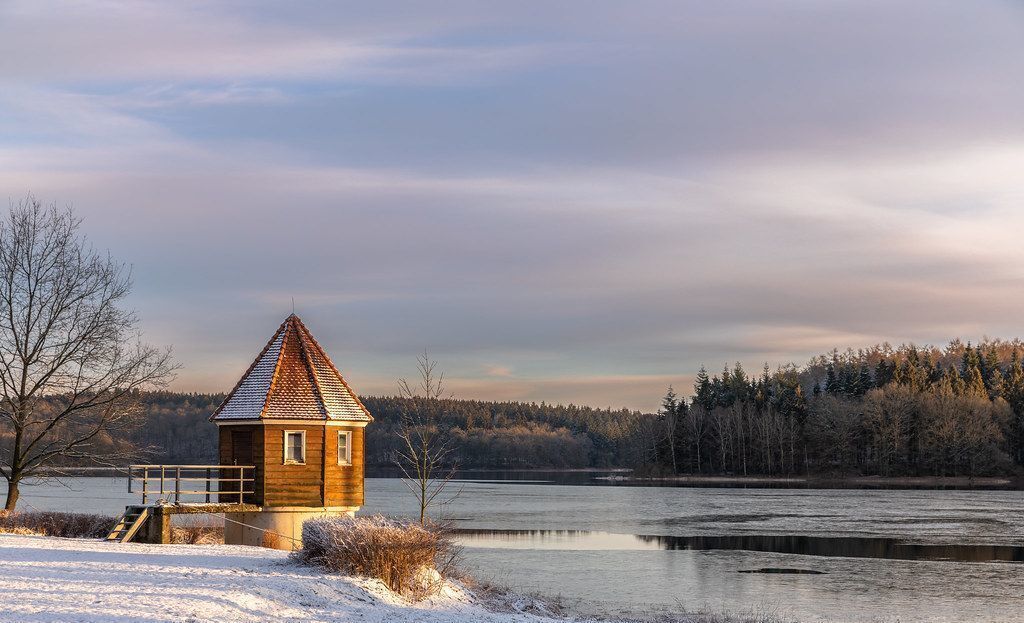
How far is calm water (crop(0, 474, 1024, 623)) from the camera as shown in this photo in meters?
30.3

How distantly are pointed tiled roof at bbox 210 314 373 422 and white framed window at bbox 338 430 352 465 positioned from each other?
57 centimetres

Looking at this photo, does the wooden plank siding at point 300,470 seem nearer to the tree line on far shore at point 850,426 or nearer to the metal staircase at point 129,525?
the metal staircase at point 129,525

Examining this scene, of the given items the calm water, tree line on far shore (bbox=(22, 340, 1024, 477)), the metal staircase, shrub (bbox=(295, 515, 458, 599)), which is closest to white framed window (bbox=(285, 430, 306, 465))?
the metal staircase

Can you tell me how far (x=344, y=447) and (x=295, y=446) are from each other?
5.87ft

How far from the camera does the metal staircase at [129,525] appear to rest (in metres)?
29.1

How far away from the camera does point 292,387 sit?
113 ft

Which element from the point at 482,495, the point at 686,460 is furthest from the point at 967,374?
the point at 482,495

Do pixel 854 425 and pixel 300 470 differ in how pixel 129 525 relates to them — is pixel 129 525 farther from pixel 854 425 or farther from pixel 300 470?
pixel 854 425

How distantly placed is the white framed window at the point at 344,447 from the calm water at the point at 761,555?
5603 millimetres

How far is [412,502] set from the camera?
75750 millimetres

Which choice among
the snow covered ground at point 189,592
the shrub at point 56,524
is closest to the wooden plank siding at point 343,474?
the shrub at point 56,524

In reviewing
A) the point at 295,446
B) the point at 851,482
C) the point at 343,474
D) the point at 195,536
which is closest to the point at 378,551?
the point at 195,536

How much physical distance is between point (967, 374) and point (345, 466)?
129 metres

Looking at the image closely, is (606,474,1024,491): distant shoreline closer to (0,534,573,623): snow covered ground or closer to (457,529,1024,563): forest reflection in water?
(457,529,1024,563): forest reflection in water
